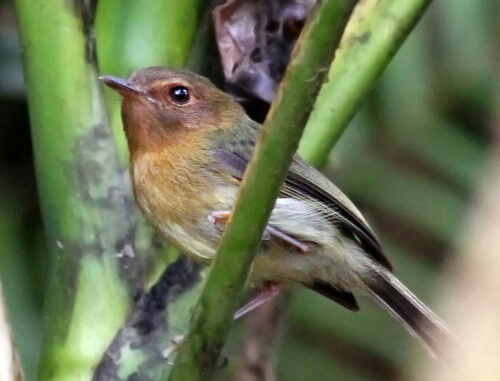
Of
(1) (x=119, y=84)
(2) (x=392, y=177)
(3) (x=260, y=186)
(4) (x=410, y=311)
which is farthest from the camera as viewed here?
(2) (x=392, y=177)

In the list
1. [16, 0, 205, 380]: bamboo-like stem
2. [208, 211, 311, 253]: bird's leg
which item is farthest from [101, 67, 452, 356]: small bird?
[16, 0, 205, 380]: bamboo-like stem

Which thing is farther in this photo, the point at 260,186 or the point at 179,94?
the point at 179,94

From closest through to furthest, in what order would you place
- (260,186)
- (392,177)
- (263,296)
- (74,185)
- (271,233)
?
(260,186), (74,185), (271,233), (263,296), (392,177)

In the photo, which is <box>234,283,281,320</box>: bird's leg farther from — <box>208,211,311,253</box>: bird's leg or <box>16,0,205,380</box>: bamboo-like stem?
<box>16,0,205,380</box>: bamboo-like stem

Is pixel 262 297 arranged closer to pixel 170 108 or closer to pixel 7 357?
pixel 170 108

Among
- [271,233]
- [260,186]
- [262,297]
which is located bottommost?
[262,297]

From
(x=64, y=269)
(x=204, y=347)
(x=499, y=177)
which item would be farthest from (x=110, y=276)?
(x=499, y=177)

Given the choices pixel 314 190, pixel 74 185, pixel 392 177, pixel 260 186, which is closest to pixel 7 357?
pixel 74 185

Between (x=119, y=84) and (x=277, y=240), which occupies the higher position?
(x=119, y=84)
